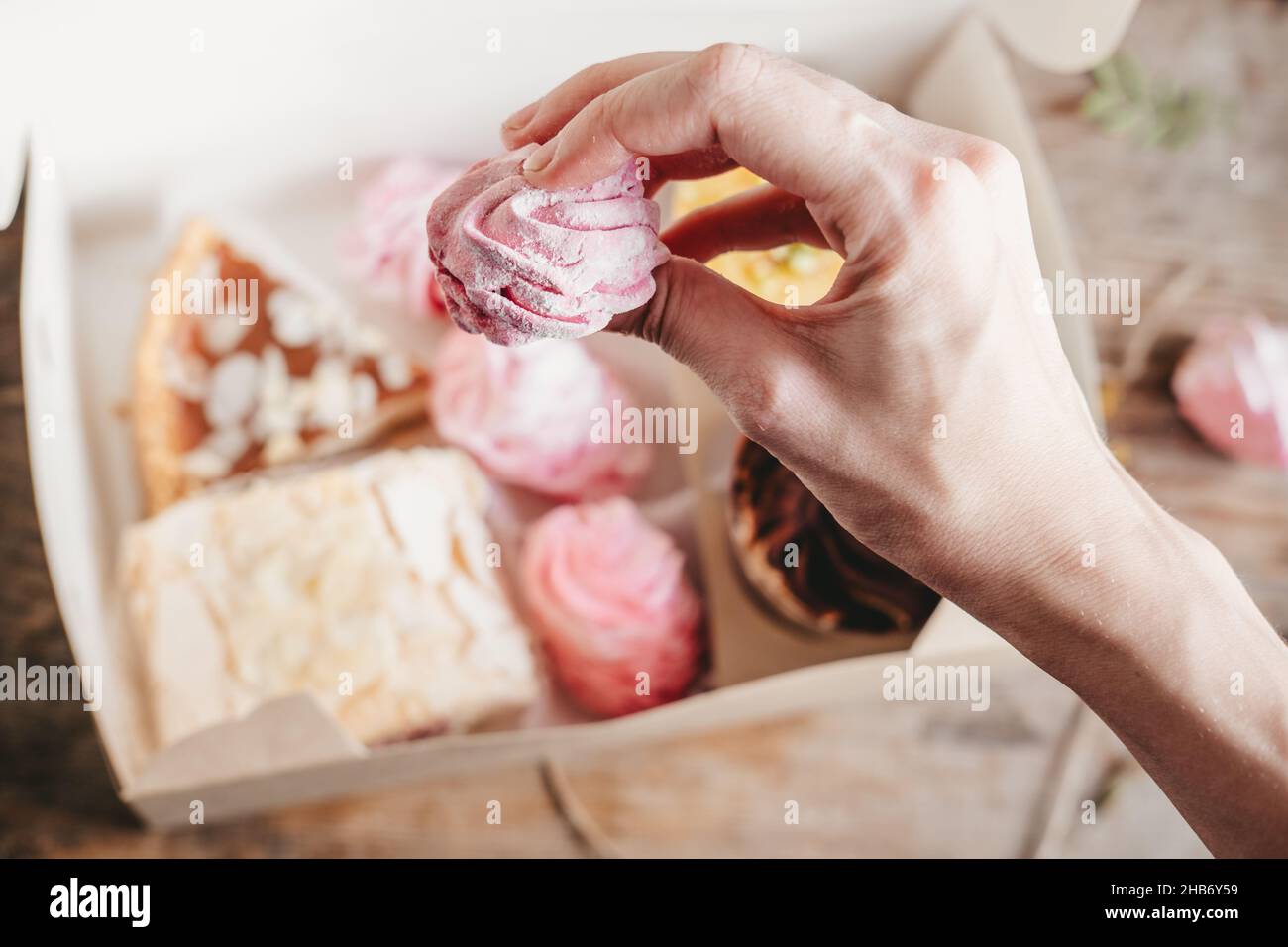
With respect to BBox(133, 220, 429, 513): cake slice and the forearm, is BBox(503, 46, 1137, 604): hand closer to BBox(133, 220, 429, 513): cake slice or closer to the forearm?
the forearm

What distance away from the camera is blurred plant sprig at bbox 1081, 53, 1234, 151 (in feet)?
4.38

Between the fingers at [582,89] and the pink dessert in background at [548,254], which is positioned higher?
the fingers at [582,89]

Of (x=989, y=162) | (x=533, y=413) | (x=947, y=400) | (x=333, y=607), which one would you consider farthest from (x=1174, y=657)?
(x=333, y=607)

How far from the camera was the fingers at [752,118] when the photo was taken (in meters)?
0.52

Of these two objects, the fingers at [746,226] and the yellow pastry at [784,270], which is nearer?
the fingers at [746,226]

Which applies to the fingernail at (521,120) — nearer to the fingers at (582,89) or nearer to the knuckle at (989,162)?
the fingers at (582,89)

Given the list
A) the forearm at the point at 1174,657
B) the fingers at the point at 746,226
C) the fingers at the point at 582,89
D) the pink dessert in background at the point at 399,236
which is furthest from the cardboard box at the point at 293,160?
the fingers at the point at 582,89

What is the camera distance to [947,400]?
576 millimetres

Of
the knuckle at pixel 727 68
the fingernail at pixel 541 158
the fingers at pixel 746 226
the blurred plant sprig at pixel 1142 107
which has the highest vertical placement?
the blurred plant sprig at pixel 1142 107

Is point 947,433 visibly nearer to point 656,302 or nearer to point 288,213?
point 656,302

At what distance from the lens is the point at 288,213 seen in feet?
4.18

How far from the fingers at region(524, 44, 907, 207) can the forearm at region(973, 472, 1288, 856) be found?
31cm

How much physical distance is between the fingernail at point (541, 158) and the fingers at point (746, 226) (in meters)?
0.23

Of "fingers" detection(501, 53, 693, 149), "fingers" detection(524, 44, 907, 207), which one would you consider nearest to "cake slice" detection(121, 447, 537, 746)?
"fingers" detection(501, 53, 693, 149)
